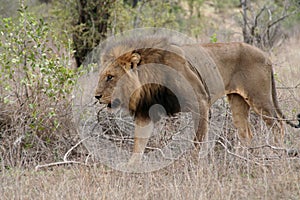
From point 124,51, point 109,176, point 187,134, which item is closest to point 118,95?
point 124,51

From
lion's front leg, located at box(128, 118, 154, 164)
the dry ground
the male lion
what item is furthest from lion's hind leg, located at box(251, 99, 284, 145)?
lion's front leg, located at box(128, 118, 154, 164)

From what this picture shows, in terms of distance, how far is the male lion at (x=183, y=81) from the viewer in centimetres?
458

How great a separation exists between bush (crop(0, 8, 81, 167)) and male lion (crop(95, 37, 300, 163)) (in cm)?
75

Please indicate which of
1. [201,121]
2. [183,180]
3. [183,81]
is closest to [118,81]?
[183,81]

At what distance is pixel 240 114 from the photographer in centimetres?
571

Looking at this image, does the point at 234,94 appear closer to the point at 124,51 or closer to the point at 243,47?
the point at 243,47

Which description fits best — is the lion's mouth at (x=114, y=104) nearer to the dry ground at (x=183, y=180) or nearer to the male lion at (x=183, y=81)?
the male lion at (x=183, y=81)

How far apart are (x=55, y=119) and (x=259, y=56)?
7.62 ft

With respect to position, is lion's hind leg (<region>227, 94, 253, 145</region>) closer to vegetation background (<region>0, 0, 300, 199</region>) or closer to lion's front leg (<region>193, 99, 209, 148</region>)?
vegetation background (<region>0, 0, 300, 199</region>)

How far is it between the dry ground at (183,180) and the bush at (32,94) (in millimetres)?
537

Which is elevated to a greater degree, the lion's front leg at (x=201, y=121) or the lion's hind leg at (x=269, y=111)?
the lion's hind leg at (x=269, y=111)

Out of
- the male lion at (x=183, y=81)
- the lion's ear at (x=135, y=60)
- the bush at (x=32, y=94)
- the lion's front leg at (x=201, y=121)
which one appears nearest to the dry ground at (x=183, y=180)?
the lion's front leg at (x=201, y=121)

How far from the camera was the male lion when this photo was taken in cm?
458

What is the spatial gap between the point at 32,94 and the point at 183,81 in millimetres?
1636
